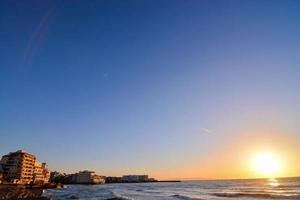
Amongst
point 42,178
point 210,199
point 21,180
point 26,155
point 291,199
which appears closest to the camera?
point 291,199

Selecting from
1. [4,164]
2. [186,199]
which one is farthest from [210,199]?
[4,164]

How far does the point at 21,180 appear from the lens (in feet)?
412

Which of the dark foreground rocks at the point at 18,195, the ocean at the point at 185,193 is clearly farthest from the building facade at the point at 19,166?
the dark foreground rocks at the point at 18,195

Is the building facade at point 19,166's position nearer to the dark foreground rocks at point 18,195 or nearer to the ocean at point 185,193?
the ocean at point 185,193

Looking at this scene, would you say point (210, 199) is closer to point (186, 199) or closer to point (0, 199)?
point (186, 199)

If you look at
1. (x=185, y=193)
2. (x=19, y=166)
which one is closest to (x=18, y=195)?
(x=185, y=193)

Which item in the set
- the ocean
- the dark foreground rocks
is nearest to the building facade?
the ocean

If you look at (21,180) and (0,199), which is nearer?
(0,199)

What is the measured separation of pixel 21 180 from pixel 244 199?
10267 centimetres

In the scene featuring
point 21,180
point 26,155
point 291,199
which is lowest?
point 291,199

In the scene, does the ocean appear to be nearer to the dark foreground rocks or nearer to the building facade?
the dark foreground rocks

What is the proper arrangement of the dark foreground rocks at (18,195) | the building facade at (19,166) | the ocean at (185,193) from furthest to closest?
1. the building facade at (19,166)
2. the ocean at (185,193)
3. the dark foreground rocks at (18,195)

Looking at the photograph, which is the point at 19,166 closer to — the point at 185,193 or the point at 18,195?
the point at 185,193

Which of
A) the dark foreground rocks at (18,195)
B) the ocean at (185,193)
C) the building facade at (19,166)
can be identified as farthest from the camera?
the building facade at (19,166)
